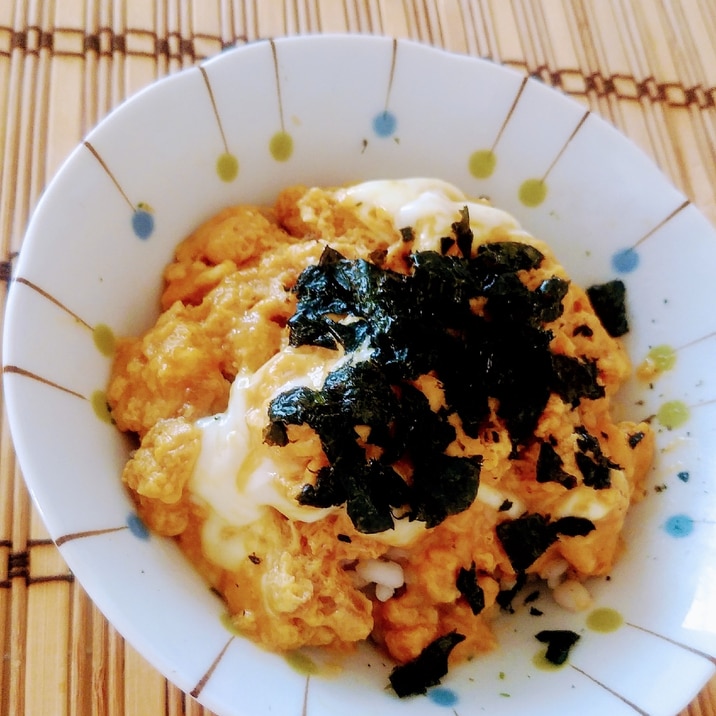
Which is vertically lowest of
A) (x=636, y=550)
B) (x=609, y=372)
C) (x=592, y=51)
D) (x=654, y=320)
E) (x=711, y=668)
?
(x=711, y=668)

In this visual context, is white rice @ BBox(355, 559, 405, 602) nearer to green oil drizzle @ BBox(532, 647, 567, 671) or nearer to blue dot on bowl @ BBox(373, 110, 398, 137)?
green oil drizzle @ BBox(532, 647, 567, 671)

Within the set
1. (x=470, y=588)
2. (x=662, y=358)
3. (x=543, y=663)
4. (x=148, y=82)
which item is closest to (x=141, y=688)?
(x=470, y=588)

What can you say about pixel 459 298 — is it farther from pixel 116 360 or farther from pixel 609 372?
pixel 116 360

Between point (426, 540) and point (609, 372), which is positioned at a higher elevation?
point (609, 372)

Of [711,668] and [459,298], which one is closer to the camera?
[711,668]

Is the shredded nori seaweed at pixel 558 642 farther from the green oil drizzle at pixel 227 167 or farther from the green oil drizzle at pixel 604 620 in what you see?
the green oil drizzle at pixel 227 167

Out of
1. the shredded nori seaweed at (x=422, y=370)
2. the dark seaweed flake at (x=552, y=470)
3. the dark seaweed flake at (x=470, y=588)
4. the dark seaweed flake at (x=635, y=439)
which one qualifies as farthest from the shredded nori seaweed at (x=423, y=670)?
the dark seaweed flake at (x=635, y=439)

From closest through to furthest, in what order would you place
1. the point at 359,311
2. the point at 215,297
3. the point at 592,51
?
the point at 359,311 → the point at 215,297 → the point at 592,51

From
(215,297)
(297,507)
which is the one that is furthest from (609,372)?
(215,297)

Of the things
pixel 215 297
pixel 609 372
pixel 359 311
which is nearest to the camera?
pixel 359 311
